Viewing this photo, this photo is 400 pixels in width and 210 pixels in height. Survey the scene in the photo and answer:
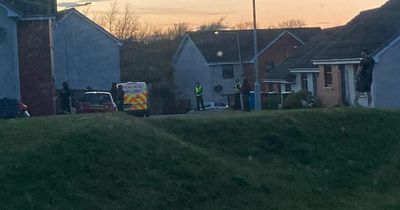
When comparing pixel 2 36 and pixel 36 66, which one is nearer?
pixel 2 36

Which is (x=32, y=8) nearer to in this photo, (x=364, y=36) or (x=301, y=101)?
(x=301, y=101)

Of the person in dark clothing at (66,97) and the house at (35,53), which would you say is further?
the house at (35,53)

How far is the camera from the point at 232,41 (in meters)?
75.8

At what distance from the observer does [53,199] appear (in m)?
12.2

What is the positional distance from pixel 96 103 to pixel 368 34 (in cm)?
1558

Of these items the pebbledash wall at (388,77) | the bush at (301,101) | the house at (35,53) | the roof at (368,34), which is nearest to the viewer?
the bush at (301,101)

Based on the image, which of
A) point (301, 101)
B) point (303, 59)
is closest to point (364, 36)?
point (301, 101)

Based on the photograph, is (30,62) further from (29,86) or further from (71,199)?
(71,199)

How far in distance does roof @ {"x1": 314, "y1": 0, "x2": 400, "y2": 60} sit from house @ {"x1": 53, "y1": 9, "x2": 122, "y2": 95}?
24154 millimetres

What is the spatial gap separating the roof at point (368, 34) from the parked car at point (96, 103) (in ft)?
42.2

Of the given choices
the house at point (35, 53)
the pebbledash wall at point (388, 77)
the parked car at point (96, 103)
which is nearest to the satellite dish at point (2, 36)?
the house at point (35, 53)

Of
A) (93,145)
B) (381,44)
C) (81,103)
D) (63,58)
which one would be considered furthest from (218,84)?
(93,145)

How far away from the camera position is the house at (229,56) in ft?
241

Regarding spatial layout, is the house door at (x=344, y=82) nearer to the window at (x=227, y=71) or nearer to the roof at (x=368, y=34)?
the roof at (x=368, y=34)
